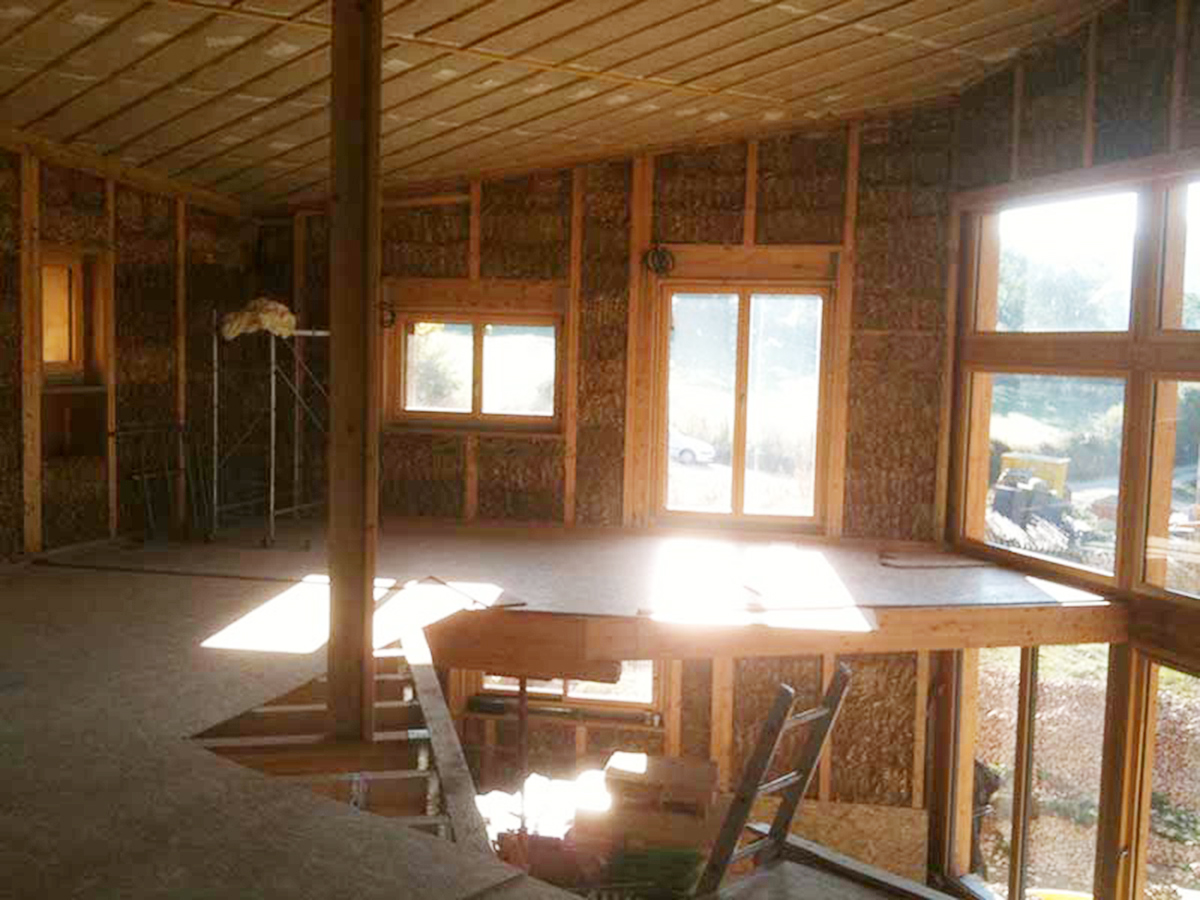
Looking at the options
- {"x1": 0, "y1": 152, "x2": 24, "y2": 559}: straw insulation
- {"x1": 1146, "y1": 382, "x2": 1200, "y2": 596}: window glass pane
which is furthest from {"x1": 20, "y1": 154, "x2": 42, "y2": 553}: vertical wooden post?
{"x1": 1146, "y1": 382, "x2": 1200, "y2": 596}: window glass pane

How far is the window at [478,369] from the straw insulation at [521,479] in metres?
0.24

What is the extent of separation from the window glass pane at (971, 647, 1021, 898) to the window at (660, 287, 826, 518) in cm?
169

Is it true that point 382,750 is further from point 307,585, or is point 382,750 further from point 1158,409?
point 1158,409

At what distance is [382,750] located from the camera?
387cm

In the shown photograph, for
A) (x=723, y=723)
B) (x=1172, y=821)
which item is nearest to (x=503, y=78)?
(x=723, y=723)

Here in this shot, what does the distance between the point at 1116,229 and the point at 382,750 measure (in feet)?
16.0

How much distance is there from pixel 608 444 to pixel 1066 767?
3645 millimetres

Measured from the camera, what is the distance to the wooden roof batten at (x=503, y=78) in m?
5.02

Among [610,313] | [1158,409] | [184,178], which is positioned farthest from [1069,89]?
[184,178]

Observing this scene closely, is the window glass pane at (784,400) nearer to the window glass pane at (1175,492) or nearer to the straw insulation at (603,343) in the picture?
the straw insulation at (603,343)

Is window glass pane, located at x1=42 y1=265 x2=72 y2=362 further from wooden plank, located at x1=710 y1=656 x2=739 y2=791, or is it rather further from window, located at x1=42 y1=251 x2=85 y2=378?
wooden plank, located at x1=710 y1=656 x2=739 y2=791

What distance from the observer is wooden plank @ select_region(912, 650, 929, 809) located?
293 inches

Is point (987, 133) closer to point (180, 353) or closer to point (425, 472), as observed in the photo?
point (425, 472)

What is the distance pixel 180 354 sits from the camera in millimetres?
7559
